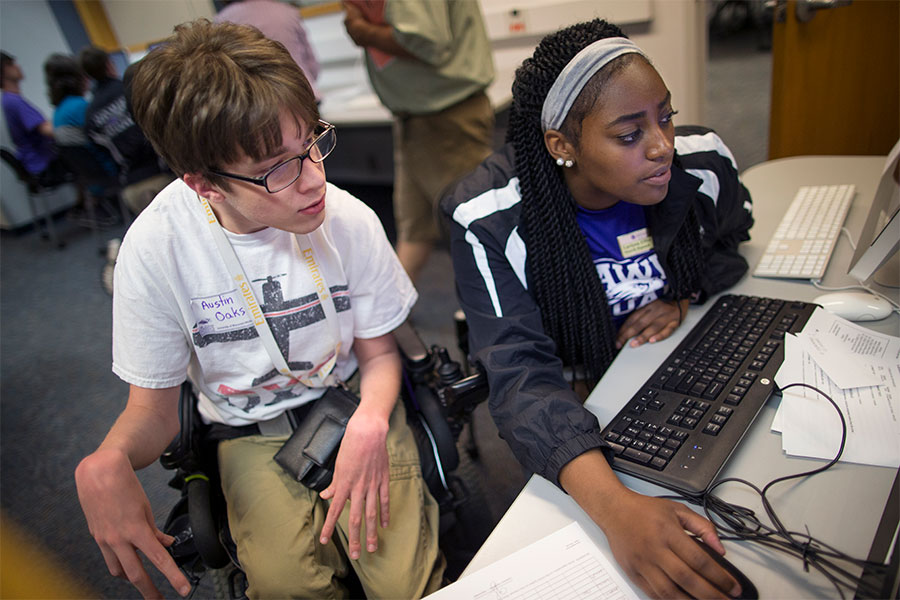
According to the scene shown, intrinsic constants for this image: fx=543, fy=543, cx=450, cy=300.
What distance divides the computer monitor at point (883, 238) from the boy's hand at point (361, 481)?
2.86 ft

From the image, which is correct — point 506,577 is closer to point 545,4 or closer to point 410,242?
point 410,242

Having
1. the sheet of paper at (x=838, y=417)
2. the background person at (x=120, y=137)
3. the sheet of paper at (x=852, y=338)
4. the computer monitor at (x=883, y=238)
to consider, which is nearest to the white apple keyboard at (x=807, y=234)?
the computer monitor at (x=883, y=238)

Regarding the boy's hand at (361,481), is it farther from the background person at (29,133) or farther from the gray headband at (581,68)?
the background person at (29,133)

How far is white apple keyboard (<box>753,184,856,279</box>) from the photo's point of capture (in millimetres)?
1070

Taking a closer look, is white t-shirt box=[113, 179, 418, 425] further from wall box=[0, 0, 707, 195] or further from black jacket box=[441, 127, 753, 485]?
wall box=[0, 0, 707, 195]

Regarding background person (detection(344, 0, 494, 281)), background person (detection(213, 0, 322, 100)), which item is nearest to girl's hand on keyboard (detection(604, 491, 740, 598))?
background person (detection(344, 0, 494, 281))

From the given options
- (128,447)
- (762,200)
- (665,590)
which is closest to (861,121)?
(762,200)

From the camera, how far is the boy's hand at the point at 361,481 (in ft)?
2.87

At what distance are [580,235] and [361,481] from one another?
0.59 meters

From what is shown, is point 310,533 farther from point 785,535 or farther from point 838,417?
point 838,417

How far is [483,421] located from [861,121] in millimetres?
1618

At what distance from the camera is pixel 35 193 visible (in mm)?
3836

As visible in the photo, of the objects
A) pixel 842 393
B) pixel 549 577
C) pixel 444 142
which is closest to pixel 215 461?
pixel 549 577

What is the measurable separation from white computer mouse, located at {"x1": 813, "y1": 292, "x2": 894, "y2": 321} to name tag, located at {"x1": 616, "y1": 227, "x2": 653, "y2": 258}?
0.30 metres
